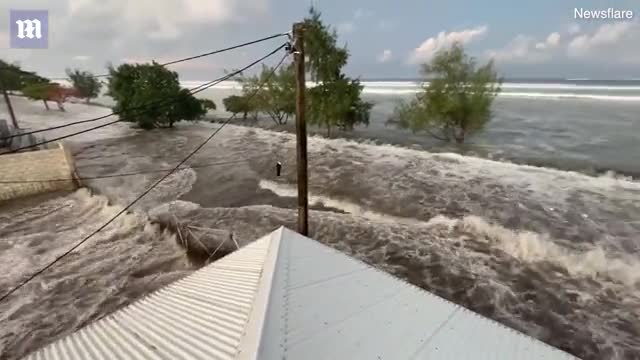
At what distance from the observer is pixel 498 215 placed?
16594mm

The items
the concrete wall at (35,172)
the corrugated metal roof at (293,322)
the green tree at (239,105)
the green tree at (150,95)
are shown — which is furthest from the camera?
the green tree at (239,105)

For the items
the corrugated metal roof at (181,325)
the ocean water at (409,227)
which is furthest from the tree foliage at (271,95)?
the corrugated metal roof at (181,325)

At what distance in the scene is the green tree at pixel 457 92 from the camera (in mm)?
32031

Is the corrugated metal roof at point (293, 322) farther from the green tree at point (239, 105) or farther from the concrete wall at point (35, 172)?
the green tree at point (239, 105)

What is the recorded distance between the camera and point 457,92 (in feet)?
106

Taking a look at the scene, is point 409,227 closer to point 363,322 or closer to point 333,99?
point 363,322

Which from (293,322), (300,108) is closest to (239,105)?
(300,108)

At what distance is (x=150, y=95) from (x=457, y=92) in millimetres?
34304

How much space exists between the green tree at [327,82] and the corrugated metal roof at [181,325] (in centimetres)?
3220

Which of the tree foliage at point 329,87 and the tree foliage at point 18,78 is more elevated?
the tree foliage at point 18,78

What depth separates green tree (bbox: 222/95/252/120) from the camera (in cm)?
5325

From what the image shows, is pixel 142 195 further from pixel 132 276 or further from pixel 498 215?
pixel 498 215

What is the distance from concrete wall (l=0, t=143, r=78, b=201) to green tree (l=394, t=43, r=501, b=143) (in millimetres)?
28247

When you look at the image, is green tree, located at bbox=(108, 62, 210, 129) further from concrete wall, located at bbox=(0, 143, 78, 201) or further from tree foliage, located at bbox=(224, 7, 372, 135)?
concrete wall, located at bbox=(0, 143, 78, 201)
